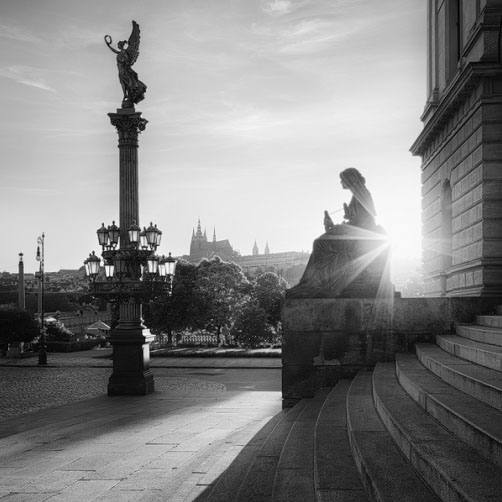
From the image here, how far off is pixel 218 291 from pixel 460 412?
44014 mm

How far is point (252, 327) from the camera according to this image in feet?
144

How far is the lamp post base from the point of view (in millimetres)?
17062

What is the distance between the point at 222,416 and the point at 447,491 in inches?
327

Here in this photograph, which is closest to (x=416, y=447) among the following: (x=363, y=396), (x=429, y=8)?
(x=363, y=396)

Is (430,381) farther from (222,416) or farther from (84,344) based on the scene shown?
(84,344)

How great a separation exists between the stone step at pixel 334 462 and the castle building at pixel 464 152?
880cm

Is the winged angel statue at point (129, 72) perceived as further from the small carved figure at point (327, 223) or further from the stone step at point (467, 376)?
the stone step at point (467, 376)

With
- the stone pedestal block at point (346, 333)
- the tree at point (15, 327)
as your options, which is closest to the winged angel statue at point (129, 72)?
the stone pedestal block at point (346, 333)

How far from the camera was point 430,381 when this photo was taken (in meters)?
6.69

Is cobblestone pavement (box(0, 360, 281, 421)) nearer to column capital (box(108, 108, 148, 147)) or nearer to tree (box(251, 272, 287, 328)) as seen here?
column capital (box(108, 108, 148, 147))

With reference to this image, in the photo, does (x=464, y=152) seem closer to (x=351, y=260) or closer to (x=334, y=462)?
(x=351, y=260)

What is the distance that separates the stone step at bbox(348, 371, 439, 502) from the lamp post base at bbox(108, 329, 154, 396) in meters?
11.3

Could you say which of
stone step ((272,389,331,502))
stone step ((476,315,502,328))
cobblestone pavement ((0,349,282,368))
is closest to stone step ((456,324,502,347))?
stone step ((476,315,502,328))

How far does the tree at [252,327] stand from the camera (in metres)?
43.9
